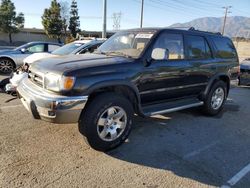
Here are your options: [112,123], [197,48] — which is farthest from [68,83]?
[197,48]

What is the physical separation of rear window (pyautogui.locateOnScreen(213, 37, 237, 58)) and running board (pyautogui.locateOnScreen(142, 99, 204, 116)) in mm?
1353

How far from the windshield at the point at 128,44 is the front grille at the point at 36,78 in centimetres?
139

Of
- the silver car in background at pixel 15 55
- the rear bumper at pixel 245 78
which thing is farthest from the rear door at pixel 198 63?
the silver car in background at pixel 15 55

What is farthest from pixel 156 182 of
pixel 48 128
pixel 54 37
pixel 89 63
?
pixel 54 37

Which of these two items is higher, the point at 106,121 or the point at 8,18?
the point at 8,18

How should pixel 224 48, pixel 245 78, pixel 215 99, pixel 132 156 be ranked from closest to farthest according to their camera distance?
1. pixel 132 156
2. pixel 215 99
3. pixel 224 48
4. pixel 245 78

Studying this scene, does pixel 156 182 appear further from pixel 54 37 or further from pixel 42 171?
pixel 54 37

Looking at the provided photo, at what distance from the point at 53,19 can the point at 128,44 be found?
47187 millimetres

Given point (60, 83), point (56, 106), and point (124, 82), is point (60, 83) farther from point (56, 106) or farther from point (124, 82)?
point (124, 82)

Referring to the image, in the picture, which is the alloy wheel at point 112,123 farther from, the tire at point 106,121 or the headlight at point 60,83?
the headlight at point 60,83

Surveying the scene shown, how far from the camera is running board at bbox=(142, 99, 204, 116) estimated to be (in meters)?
4.66

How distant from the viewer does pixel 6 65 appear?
10.6 meters

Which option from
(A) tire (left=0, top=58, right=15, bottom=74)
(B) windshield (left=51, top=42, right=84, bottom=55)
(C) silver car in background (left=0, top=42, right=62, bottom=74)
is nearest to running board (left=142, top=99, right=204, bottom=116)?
(B) windshield (left=51, top=42, right=84, bottom=55)

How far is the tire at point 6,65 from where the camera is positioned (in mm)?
10516
